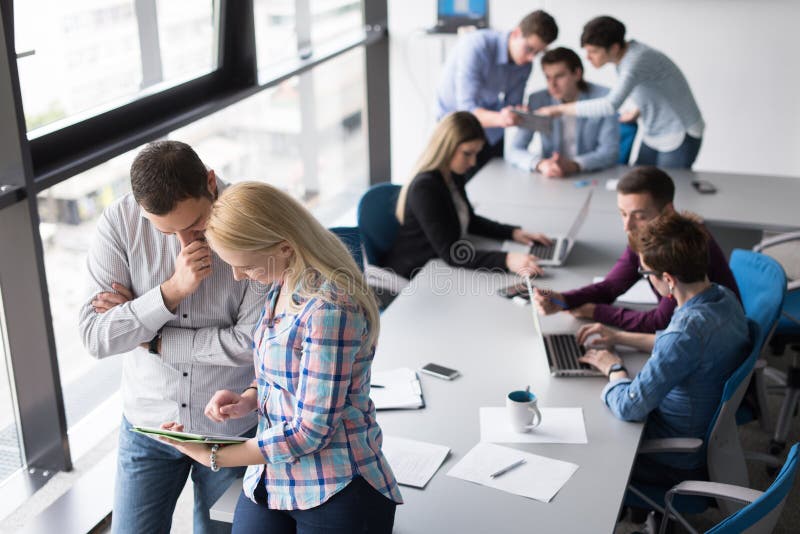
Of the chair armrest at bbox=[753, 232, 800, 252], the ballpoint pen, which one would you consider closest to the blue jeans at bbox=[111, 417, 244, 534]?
the ballpoint pen

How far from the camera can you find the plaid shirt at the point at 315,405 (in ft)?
5.91

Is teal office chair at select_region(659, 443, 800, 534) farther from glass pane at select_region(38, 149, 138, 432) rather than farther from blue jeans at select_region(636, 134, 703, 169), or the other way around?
blue jeans at select_region(636, 134, 703, 169)

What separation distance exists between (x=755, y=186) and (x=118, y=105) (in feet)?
11.1

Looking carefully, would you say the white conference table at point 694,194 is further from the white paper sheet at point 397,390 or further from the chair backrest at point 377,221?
the white paper sheet at point 397,390

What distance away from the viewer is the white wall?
6285 millimetres

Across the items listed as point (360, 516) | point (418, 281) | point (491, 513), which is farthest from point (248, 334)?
point (418, 281)

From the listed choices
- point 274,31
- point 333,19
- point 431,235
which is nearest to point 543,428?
point 431,235

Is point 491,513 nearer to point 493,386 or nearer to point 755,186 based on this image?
point 493,386

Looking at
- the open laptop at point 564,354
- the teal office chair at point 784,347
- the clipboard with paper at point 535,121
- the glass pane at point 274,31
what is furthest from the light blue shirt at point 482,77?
the open laptop at point 564,354

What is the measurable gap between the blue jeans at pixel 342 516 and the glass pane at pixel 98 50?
1997 mm

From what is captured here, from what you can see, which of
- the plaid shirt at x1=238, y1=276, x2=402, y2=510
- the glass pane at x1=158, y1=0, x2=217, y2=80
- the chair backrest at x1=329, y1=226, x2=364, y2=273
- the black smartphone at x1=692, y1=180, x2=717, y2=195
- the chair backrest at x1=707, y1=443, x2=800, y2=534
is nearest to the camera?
the plaid shirt at x1=238, y1=276, x2=402, y2=510

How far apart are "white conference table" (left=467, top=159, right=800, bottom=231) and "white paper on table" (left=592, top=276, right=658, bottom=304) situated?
2.81 ft

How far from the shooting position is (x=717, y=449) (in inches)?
105

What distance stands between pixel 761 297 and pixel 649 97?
2.05 m
